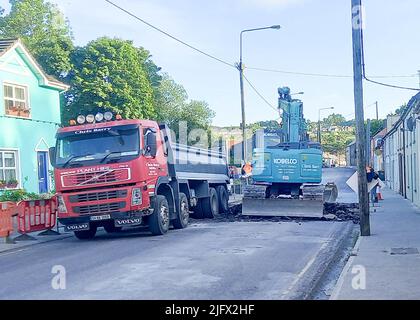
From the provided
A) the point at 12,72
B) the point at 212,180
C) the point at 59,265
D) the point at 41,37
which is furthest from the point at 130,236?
the point at 41,37

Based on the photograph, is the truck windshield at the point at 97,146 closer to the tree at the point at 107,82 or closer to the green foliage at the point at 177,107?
the tree at the point at 107,82

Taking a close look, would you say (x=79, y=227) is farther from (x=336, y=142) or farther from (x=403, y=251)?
(x=336, y=142)

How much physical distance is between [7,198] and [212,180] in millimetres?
7756

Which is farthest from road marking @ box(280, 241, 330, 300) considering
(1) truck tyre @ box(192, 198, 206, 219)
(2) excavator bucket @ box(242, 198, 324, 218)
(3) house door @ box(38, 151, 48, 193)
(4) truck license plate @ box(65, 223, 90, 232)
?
(3) house door @ box(38, 151, 48, 193)

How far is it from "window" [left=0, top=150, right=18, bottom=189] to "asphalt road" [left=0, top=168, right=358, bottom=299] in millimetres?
8848

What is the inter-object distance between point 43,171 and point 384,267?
2025cm

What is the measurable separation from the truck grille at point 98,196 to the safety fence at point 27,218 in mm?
2001

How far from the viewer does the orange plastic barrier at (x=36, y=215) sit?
15055 mm

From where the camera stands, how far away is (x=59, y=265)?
1059 centimetres

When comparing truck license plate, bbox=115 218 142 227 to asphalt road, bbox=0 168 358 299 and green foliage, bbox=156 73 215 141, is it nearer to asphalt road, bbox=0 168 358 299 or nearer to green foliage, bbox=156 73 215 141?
asphalt road, bbox=0 168 358 299

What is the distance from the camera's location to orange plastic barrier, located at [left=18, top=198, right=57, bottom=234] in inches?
593

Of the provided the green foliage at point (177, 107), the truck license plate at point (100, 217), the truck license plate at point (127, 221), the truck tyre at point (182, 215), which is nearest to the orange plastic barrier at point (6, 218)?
the truck license plate at point (100, 217)

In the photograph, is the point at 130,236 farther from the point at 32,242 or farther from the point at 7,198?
the point at 7,198

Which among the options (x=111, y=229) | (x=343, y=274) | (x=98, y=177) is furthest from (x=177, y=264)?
(x=111, y=229)
